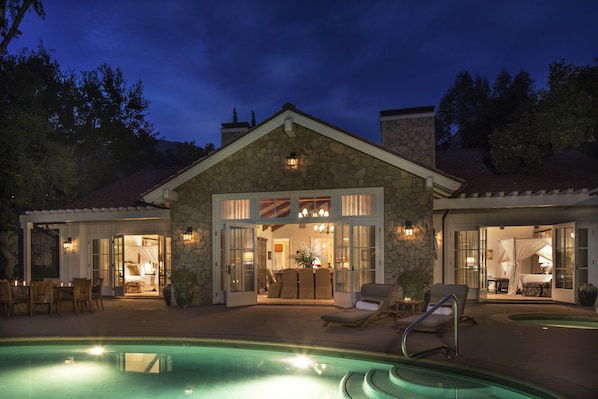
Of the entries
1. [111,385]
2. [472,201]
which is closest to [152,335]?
[111,385]

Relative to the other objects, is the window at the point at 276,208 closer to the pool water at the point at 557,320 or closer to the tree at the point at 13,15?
the pool water at the point at 557,320

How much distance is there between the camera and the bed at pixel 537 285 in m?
14.8

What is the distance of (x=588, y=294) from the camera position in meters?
12.2

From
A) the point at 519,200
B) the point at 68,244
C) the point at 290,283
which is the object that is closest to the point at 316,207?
the point at 290,283

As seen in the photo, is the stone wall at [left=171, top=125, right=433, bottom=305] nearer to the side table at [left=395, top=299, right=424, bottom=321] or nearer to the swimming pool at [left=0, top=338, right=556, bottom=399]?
the side table at [left=395, top=299, right=424, bottom=321]

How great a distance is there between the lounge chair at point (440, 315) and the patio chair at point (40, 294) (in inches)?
303

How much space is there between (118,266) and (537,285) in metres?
12.7

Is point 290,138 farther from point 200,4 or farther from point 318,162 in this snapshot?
point 200,4

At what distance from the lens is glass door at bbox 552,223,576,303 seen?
1295 centimetres

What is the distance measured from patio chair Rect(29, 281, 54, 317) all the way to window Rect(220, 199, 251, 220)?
425cm

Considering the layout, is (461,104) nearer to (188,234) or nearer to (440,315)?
(188,234)

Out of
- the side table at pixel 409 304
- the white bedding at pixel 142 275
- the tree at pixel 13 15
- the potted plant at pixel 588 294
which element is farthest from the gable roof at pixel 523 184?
the tree at pixel 13 15

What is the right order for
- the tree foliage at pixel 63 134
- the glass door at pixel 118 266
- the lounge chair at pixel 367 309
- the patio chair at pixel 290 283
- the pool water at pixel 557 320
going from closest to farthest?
the lounge chair at pixel 367 309
the pool water at pixel 557 320
the patio chair at pixel 290 283
the tree foliage at pixel 63 134
the glass door at pixel 118 266

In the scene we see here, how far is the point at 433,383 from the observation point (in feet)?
19.3
